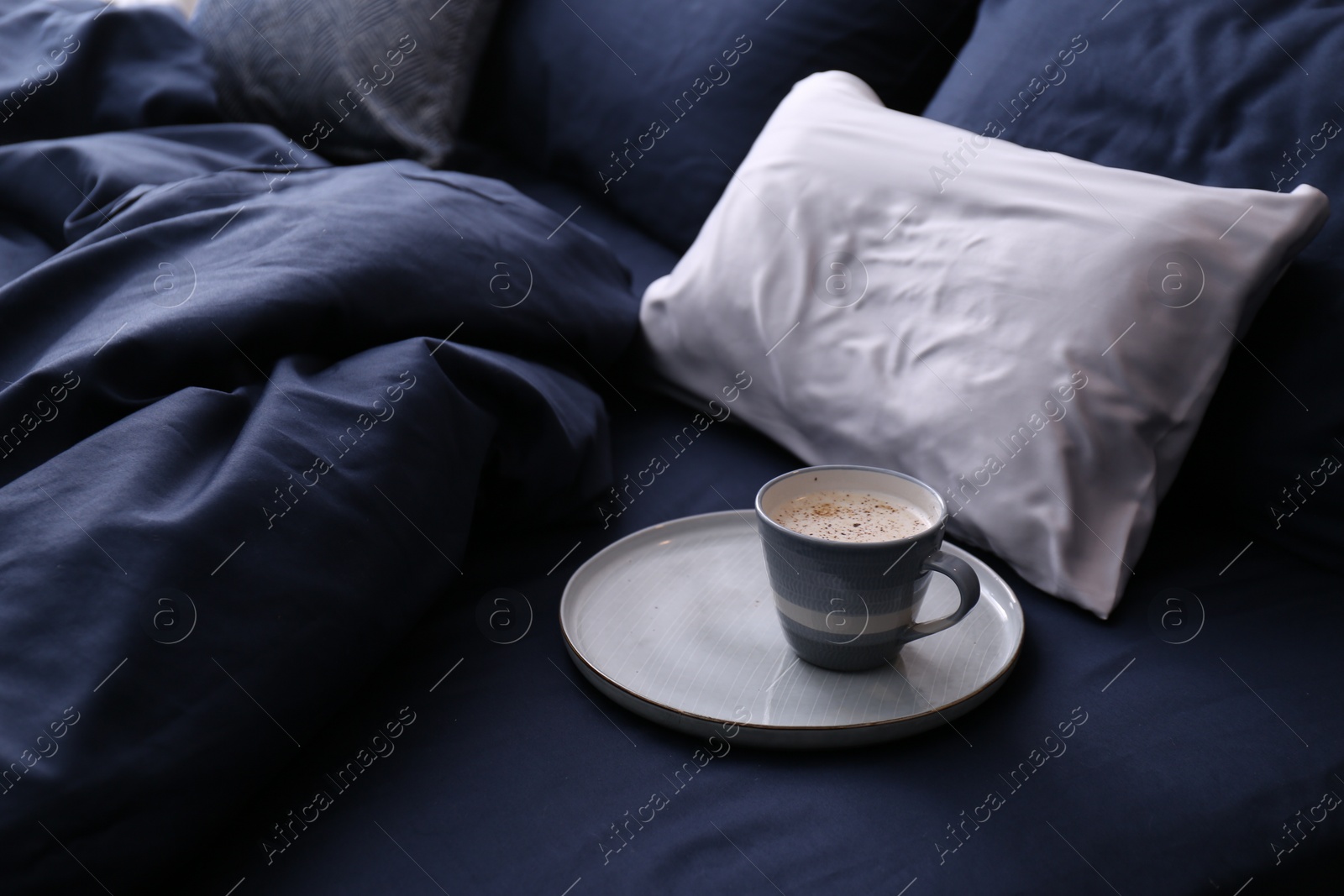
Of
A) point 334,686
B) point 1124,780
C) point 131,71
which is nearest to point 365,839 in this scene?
point 334,686

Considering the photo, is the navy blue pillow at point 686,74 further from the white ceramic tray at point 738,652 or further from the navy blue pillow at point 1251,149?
the white ceramic tray at point 738,652

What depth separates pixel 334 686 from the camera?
571 millimetres

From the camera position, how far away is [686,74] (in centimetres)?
119

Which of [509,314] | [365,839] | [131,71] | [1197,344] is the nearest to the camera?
[365,839]

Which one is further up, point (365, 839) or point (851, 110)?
point (851, 110)

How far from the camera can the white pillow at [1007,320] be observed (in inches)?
26.6

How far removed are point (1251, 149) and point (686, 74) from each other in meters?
0.66

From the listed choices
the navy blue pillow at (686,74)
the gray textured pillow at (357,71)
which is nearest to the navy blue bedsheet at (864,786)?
the navy blue pillow at (686,74)

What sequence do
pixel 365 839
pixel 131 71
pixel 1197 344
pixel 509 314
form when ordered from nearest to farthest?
pixel 365 839 → pixel 1197 344 → pixel 509 314 → pixel 131 71

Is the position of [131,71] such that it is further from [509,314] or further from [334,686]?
[334,686]

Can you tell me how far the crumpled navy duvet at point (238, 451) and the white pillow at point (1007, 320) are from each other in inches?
7.8

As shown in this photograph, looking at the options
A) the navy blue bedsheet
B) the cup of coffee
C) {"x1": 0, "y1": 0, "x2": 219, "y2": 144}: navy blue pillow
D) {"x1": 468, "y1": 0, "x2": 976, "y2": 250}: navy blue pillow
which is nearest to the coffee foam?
the cup of coffee

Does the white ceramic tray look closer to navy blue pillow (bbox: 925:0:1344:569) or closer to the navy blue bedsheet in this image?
the navy blue bedsheet

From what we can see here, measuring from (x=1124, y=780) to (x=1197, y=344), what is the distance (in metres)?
0.32
